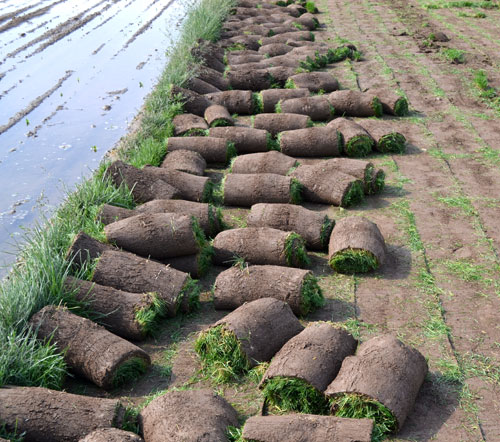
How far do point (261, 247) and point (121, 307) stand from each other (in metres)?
1.52

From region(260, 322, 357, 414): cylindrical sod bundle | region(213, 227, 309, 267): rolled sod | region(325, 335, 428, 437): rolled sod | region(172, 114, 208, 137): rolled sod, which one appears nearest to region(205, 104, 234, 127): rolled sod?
region(172, 114, 208, 137): rolled sod

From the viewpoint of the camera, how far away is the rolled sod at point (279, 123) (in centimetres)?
961

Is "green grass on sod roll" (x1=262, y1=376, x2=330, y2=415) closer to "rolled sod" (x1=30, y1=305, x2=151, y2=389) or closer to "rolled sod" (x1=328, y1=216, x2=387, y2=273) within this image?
"rolled sod" (x1=30, y1=305, x2=151, y2=389)

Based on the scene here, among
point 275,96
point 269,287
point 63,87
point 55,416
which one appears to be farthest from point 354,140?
point 63,87

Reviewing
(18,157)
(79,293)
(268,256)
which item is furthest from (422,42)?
(79,293)

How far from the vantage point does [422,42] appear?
A: 48.5 feet

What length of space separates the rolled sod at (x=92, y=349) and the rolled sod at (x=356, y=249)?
7.33 ft

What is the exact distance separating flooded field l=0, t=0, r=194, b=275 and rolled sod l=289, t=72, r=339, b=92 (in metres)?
3.13

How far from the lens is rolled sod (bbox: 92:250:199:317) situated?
5836 millimetres

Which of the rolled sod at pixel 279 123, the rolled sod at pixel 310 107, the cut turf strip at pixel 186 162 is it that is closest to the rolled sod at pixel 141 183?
the cut turf strip at pixel 186 162

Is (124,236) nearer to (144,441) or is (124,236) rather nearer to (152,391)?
(152,391)

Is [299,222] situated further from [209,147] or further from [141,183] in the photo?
[209,147]

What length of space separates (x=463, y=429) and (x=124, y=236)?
361cm

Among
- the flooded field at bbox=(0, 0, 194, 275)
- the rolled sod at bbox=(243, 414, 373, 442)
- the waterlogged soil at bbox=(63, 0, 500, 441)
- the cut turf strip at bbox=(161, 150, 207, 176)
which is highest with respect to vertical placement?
the rolled sod at bbox=(243, 414, 373, 442)
